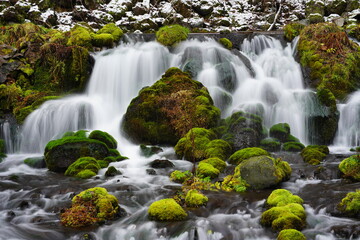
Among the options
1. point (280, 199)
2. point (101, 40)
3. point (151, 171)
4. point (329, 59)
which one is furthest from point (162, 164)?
point (329, 59)

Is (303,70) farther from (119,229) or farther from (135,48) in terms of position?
(119,229)

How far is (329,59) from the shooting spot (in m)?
16.5

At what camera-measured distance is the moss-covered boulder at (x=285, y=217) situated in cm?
574

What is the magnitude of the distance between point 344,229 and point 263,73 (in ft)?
40.6

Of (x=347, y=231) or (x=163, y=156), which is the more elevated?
(x=163, y=156)

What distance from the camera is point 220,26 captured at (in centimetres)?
2492

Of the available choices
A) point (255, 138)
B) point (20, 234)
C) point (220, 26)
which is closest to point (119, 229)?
point (20, 234)

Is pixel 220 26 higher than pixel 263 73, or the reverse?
pixel 220 26

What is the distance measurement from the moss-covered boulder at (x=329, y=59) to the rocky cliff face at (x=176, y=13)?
4501 millimetres

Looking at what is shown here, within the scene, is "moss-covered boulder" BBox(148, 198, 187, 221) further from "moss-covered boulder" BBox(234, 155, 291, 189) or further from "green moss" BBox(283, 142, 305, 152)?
"green moss" BBox(283, 142, 305, 152)

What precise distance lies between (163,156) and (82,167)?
114 inches

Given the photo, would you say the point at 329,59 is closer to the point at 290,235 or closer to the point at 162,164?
the point at 162,164

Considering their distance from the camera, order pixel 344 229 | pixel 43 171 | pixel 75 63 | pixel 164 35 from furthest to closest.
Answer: pixel 164 35 → pixel 75 63 → pixel 43 171 → pixel 344 229

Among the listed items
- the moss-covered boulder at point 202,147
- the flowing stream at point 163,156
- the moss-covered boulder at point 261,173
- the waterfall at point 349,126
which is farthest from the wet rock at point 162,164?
the waterfall at point 349,126
